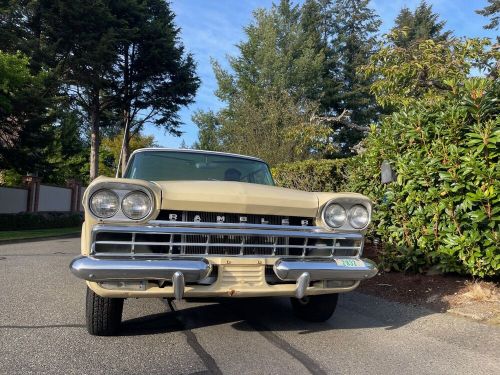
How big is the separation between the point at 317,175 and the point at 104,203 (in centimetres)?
727

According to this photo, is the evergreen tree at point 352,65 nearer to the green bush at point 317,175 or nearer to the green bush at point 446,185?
the green bush at point 317,175

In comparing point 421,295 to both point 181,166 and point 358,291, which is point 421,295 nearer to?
point 358,291

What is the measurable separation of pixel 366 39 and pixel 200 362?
33703 mm

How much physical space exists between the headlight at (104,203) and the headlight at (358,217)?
208 centimetres

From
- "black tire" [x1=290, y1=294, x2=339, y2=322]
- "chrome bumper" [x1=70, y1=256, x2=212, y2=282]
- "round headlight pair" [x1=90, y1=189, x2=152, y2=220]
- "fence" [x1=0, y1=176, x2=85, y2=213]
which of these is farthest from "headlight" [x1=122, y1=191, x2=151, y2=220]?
"fence" [x1=0, y1=176, x2=85, y2=213]

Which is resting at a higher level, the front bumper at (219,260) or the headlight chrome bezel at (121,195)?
the headlight chrome bezel at (121,195)

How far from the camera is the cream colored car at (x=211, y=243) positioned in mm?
3727

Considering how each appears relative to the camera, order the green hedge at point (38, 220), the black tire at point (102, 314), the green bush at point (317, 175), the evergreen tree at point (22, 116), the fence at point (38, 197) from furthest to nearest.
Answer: the fence at point (38, 197) → the green hedge at point (38, 220) → the evergreen tree at point (22, 116) → the green bush at point (317, 175) → the black tire at point (102, 314)

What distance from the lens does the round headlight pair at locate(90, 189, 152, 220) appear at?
12.3ft

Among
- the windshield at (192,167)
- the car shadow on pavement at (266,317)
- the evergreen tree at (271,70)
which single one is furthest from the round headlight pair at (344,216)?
the evergreen tree at (271,70)

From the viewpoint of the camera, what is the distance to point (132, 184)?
377 cm

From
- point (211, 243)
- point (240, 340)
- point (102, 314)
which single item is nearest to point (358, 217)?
point (211, 243)

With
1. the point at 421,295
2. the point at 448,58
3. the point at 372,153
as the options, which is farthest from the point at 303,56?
the point at 421,295

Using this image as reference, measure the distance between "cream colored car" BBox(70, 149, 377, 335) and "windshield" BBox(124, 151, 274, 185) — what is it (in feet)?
3.43
